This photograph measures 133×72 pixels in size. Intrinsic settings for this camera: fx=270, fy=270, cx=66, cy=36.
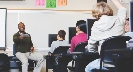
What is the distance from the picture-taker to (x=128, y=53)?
63.6 inches

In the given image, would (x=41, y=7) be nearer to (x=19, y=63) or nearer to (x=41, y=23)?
(x=41, y=23)

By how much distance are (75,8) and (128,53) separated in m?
5.50

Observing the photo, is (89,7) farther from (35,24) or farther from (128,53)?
(128,53)

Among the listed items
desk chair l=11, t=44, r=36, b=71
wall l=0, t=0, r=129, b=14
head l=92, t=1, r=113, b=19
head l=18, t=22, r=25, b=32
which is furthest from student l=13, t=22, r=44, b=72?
head l=92, t=1, r=113, b=19

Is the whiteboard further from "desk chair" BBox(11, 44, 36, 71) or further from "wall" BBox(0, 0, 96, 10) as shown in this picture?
"desk chair" BBox(11, 44, 36, 71)

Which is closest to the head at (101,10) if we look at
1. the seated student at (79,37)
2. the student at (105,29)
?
the student at (105,29)

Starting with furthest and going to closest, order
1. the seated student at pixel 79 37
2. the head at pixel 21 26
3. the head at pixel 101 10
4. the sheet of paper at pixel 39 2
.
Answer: the sheet of paper at pixel 39 2 → the head at pixel 21 26 → the seated student at pixel 79 37 → the head at pixel 101 10

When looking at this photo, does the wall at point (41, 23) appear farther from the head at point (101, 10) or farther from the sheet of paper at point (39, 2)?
the head at point (101, 10)

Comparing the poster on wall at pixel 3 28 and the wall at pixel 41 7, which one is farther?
the wall at pixel 41 7

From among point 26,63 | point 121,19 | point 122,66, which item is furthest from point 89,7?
point 122,66

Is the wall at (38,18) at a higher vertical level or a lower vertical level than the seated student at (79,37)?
higher

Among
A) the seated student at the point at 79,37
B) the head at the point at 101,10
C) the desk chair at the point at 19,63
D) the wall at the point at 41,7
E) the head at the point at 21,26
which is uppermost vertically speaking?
the wall at the point at 41,7

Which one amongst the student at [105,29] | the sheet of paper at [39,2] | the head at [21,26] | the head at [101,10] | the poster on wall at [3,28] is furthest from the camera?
the sheet of paper at [39,2]

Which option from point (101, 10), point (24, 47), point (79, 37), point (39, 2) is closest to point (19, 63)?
point (24, 47)
